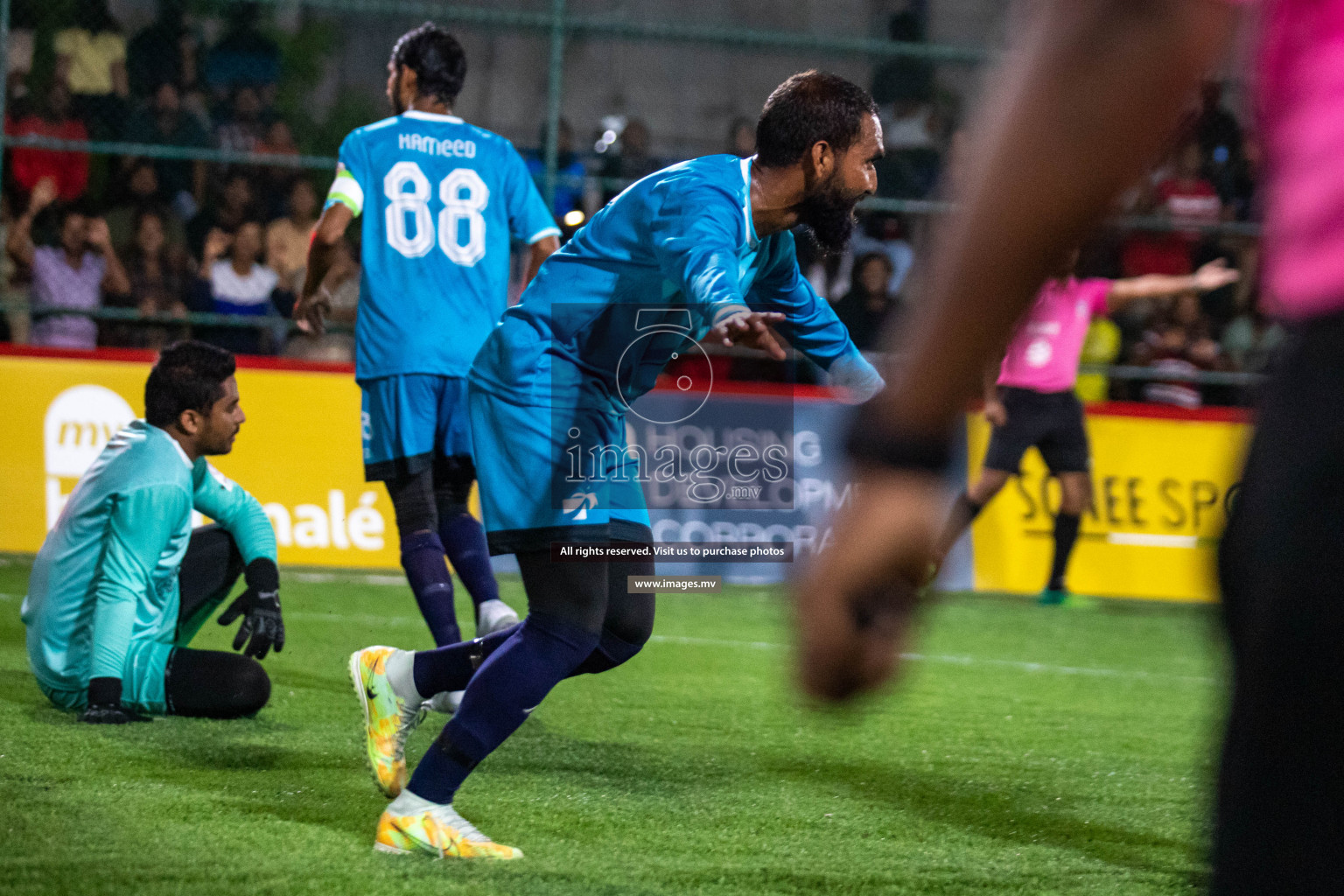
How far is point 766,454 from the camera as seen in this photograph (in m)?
9.18

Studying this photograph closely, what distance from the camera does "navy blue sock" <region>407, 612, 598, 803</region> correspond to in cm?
309

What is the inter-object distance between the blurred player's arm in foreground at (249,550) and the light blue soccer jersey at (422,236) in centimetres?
74

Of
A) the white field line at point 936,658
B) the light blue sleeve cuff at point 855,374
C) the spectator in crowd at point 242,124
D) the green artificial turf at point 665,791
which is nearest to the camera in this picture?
the green artificial turf at point 665,791

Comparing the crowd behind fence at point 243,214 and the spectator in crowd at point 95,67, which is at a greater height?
the spectator in crowd at point 95,67

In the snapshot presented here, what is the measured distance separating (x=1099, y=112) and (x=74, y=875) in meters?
2.58

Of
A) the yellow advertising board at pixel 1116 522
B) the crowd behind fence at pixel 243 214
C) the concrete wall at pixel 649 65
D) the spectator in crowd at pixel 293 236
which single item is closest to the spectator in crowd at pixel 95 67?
the crowd behind fence at pixel 243 214

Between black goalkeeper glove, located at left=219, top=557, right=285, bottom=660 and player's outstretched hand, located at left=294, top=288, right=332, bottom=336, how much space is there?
117 cm

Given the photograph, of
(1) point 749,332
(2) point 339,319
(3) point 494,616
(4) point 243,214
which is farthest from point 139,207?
(1) point 749,332

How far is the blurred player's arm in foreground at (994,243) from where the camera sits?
96cm

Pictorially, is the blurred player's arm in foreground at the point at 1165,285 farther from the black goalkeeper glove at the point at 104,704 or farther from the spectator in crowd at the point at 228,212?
the black goalkeeper glove at the point at 104,704

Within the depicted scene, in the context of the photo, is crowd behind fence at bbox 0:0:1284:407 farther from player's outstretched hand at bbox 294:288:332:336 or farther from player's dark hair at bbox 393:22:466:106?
player's outstretched hand at bbox 294:288:332:336

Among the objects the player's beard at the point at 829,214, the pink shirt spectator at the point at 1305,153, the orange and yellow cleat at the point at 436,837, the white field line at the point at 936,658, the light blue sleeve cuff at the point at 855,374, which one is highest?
→ the pink shirt spectator at the point at 1305,153

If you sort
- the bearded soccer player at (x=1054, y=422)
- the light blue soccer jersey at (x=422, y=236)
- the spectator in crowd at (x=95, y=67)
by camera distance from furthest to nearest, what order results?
1. the spectator in crowd at (x=95, y=67)
2. the bearded soccer player at (x=1054, y=422)
3. the light blue soccer jersey at (x=422, y=236)

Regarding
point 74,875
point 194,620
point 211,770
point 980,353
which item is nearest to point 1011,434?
point 194,620
